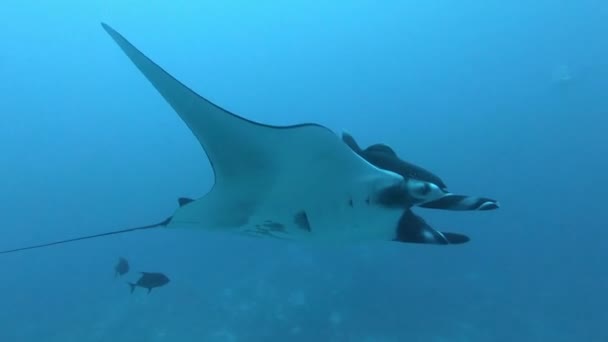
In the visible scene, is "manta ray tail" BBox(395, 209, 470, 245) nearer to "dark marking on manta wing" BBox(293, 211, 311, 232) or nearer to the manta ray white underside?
the manta ray white underside

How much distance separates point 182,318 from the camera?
10461 mm

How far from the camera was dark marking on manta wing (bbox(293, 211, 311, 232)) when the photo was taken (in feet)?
7.59

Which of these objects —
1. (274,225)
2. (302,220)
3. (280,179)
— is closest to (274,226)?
(274,225)

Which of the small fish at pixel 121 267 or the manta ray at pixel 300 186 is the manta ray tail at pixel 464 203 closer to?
the manta ray at pixel 300 186

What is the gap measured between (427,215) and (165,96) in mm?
14995

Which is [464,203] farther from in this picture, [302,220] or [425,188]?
[302,220]

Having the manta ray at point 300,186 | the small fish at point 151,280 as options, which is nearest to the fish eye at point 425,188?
the manta ray at point 300,186

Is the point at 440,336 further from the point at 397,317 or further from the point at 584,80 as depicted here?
the point at 584,80

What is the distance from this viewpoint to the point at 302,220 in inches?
92.1

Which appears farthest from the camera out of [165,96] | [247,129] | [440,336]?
[440,336]

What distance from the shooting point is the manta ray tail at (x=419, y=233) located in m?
2.17

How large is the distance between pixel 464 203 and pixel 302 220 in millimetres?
847

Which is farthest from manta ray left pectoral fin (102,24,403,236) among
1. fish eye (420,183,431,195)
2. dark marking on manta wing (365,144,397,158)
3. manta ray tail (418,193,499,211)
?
dark marking on manta wing (365,144,397,158)

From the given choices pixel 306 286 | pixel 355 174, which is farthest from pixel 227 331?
pixel 355 174
